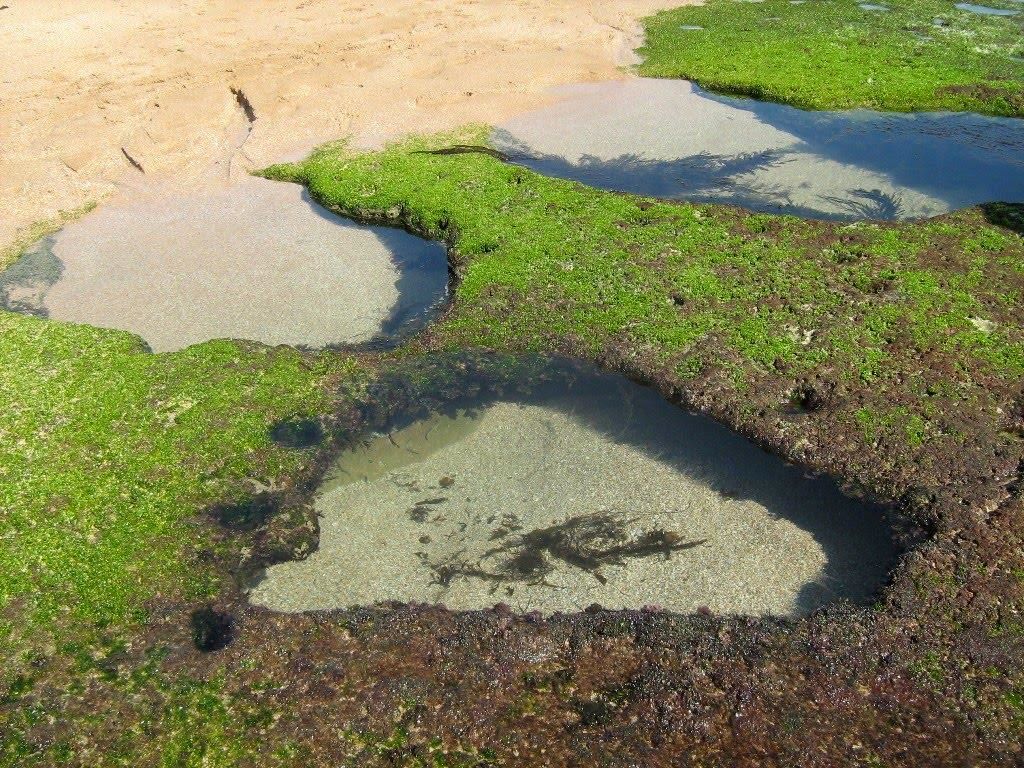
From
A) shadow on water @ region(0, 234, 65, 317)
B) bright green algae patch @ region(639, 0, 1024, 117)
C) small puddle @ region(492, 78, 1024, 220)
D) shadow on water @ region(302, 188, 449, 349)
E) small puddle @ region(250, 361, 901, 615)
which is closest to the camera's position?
small puddle @ region(250, 361, 901, 615)

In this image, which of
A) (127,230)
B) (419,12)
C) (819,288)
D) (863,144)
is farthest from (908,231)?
(419,12)

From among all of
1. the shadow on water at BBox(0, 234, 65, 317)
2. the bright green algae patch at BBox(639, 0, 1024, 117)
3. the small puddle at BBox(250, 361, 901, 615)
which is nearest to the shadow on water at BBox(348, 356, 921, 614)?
the small puddle at BBox(250, 361, 901, 615)

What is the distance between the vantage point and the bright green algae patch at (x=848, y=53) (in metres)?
11.4

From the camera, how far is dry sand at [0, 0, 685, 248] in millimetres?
10711

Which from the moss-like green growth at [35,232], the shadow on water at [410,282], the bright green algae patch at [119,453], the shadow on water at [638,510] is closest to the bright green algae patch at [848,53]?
the shadow on water at [410,282]

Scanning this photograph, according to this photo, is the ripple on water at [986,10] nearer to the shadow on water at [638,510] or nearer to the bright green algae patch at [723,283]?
the bright green algae patch at [723,283]

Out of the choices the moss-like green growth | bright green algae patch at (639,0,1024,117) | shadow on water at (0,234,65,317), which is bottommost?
shadow on water at (0,234,65,317)

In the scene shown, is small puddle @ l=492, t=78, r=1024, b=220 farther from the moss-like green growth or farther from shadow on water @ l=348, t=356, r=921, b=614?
the moss-like green growth

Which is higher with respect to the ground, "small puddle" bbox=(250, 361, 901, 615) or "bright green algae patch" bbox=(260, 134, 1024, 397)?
"bright green algae patch" bbox=(260, 134, 1024, 397)

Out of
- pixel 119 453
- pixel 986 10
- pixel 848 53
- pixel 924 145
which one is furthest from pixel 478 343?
pixel 986 10

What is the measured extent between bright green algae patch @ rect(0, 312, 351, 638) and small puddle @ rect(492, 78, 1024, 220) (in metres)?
5.01

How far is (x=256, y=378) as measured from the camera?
6.46 metres

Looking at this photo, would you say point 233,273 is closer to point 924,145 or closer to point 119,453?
point 119,453

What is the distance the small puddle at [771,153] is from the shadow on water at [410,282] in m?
2.13
